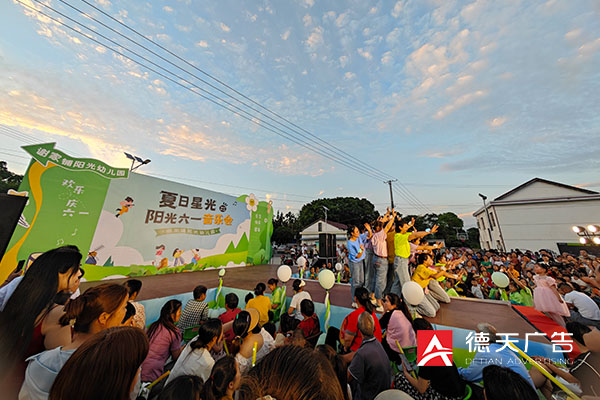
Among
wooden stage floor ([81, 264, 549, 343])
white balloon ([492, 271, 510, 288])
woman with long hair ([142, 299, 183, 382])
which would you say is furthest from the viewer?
white balloon ([492, 271, 510, 288])

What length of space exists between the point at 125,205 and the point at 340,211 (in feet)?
89.9

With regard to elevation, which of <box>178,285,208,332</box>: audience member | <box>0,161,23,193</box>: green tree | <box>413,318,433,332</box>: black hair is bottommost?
<box>178,285,208,332</box>: audience member

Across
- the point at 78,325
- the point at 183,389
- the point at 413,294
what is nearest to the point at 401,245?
the point at 413,294

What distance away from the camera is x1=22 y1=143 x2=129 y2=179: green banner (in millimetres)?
6266

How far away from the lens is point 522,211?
55.0 ft

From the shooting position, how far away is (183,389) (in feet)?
4.34

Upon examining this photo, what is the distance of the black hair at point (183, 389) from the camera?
1293mm

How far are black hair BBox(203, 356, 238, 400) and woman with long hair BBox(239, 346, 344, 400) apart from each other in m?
0.81

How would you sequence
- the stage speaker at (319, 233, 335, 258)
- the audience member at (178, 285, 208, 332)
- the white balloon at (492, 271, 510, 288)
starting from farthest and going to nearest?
the stage speaker at (319, 233, 335, 258)
the white balloon at (492, 271, 510, 288)
the audience member at (178, 285, 208, 332)

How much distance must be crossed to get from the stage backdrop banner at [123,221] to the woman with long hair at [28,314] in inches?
274

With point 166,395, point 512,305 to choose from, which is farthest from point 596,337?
point 166,395

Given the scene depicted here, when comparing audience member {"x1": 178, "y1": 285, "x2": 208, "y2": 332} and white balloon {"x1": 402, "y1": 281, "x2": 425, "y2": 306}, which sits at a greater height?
white balloon {"x1": 402, "y1": 281, "x2": 425, "y2": 306}

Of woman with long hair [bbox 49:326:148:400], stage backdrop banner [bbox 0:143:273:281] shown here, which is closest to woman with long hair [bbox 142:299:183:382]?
woman with long hair [bbox 49:326:148:400]

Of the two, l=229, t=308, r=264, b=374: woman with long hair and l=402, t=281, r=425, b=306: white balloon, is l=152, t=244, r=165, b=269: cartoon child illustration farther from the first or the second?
l=402, t=281, r=425, b=306: white balloon
